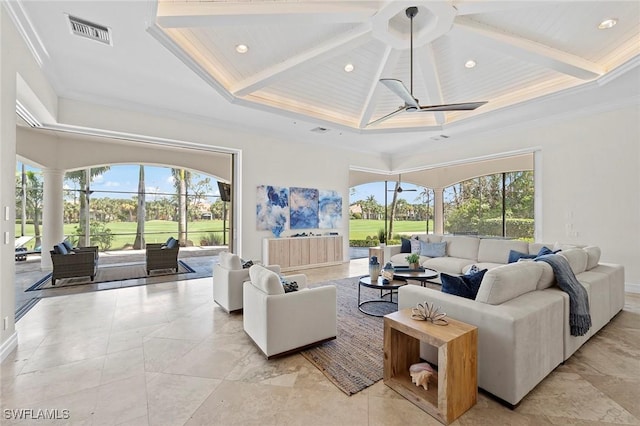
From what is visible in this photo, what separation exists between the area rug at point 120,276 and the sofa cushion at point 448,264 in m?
5.35

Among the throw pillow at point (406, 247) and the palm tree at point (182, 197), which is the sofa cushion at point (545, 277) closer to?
the throw pillow at point (406, 247)

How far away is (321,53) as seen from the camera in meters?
3.78

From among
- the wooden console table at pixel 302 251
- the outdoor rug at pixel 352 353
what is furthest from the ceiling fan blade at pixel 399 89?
the wooden console table at pixel 302 251

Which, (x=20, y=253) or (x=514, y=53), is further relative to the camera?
(x=20, y=253)

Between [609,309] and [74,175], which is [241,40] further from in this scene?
[74,175]

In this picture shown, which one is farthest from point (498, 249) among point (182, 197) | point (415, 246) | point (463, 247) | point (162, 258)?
point (182, 197)

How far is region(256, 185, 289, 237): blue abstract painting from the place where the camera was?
22.1 feet

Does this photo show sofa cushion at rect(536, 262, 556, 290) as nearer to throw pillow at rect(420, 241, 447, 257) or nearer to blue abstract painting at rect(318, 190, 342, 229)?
throw pillow at rect(420, 241, 447, 257)

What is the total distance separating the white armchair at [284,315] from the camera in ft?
8.86

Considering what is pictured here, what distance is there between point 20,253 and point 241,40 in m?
9.22

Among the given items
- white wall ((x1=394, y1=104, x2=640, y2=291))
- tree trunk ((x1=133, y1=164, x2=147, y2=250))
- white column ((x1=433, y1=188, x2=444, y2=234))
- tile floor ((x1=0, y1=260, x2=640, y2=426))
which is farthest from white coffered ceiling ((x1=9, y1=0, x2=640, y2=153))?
tree trunk ((x1=133, y1=164, x2=147, y2=250))

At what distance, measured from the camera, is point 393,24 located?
3.34 m

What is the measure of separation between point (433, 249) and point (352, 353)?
154 inches

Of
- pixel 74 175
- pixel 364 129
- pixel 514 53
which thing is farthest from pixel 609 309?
pixel 74 175
